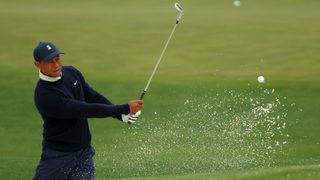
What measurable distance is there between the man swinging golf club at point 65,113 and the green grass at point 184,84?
127cm

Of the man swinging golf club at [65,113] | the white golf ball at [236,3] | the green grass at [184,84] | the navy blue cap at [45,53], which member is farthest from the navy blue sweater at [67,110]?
the white golf ball at [236,3]

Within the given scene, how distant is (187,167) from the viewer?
389 inches

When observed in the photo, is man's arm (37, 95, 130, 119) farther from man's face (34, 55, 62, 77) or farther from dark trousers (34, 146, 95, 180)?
dark trousers (34, 146, 95, 180)

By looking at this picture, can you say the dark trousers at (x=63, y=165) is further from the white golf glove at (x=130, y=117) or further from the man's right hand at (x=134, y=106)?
the man's right hand at (x=134, y=106)

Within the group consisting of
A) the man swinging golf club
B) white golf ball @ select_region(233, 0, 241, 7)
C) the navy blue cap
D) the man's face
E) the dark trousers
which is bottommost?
the dark trousers

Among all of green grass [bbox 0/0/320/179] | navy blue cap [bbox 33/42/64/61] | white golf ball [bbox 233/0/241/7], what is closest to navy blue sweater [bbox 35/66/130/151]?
navy blue cap [bbox 33/42/64/61]

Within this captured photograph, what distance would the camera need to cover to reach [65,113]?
615 cm

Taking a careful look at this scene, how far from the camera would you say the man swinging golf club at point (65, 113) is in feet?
20.3

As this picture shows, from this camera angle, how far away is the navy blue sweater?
616 centimetres

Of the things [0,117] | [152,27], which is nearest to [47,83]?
[0,117]

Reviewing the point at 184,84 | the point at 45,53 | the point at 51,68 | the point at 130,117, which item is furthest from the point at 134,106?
the point at 184,84

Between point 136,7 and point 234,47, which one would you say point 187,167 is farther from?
point 136,7

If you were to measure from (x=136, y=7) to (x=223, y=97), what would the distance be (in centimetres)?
1078

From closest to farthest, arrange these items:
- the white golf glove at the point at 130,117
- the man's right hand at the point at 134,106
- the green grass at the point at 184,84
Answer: the man's right hand at the point at 134,106 < the white golf glove at the point at 130,117 < the green grass at the point at 184,84
